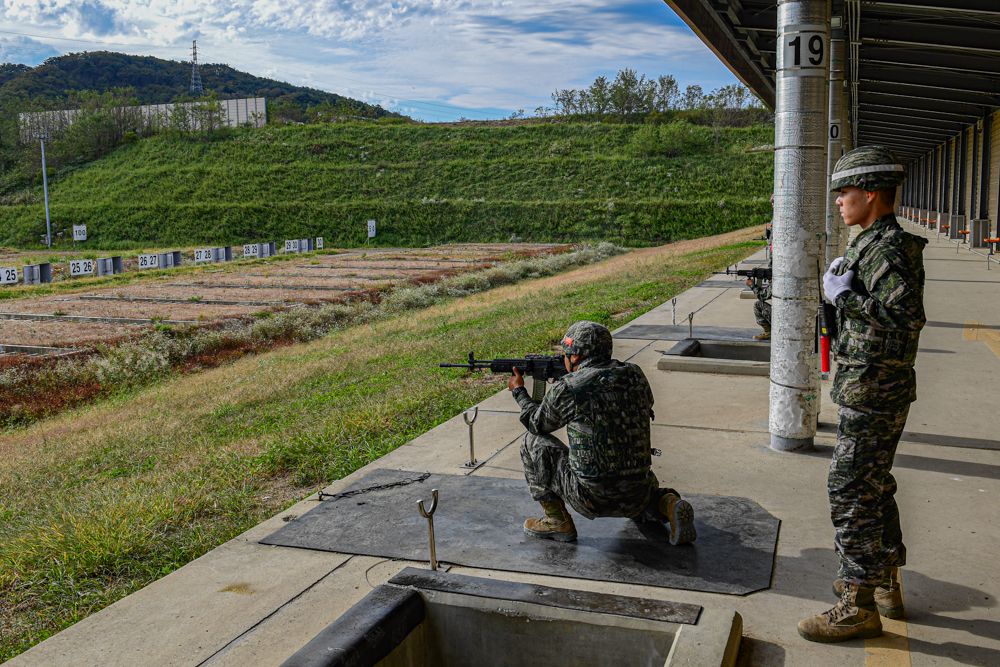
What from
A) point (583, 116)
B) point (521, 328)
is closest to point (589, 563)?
point (521, 328)

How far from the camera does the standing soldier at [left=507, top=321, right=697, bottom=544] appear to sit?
4.18 meters

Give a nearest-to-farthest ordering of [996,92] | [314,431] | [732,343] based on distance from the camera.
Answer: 1. [314,431]
2. [732,343]
3. [996,92]

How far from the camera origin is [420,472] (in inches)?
240

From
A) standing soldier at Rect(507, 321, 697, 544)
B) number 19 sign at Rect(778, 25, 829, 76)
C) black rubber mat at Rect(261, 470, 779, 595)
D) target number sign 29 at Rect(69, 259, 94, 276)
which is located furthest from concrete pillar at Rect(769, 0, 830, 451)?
target number sign 29 at Rect(69, 259, 94, 276)

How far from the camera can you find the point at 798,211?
618cm

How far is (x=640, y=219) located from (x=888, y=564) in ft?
159

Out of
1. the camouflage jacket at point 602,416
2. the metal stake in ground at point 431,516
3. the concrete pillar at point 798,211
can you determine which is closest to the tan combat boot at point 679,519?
the camouflage jacket at point 602,416

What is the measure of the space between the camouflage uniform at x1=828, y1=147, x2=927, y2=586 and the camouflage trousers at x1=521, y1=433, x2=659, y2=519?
1.12 m

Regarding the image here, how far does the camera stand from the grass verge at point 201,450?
4.77m

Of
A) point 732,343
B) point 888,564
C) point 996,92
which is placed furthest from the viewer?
point 996,92

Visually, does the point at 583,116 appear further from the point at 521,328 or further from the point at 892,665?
the point at 892,665

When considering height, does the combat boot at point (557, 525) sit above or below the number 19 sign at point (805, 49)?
below

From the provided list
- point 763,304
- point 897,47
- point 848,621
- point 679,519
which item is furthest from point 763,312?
point 897,47

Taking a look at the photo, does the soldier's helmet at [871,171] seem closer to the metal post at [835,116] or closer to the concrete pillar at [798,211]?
the concrete pillar at [798,211]
